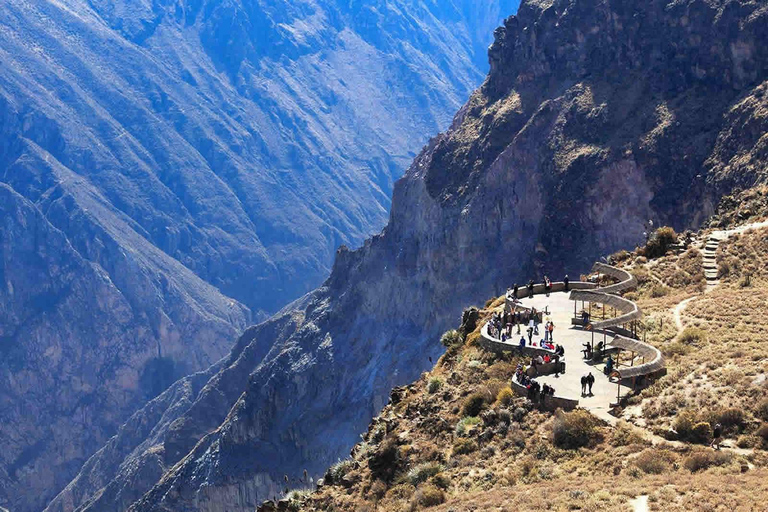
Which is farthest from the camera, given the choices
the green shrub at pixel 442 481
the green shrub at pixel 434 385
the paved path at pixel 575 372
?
the green shrub at pixel 434 385

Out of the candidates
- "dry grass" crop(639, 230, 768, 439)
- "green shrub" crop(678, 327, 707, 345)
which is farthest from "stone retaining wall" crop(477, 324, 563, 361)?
"green shrub" crop(678, 327, 707, 345)

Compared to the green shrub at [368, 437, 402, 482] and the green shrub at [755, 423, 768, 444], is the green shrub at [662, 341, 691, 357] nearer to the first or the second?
the green shrub at [755, 423, 768, 444]

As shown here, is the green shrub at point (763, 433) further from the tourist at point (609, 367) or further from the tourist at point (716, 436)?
the tourist at point (609, 367)

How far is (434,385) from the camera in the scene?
40.9 m

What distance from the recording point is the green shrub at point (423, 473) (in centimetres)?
3406

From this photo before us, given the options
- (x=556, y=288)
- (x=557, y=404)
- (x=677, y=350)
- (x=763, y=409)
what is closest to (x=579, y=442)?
(x=557, y=404)

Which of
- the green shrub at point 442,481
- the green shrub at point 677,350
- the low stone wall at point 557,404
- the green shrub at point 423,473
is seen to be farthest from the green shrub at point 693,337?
the green shrub at point 442,481

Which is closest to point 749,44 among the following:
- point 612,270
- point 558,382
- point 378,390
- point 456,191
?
point 456,191

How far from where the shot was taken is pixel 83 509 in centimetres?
17388

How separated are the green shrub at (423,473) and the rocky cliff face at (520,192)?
67.5 m

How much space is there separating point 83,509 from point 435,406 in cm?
14666

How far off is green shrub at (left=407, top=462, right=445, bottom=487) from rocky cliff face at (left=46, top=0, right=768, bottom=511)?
6749 cm

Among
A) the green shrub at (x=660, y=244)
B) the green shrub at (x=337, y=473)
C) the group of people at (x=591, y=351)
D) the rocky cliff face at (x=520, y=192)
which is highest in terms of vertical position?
the rocky cliff face at (x=520, y=192)

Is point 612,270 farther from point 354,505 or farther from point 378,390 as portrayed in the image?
point 378,390
